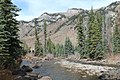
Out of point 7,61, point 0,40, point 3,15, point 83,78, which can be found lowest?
point 83,78

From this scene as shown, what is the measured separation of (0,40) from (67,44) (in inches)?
4244

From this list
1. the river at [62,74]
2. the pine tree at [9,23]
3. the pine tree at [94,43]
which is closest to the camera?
the pine tree at [9,23]

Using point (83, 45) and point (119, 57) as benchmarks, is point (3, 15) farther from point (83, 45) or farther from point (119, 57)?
point (83, 45)

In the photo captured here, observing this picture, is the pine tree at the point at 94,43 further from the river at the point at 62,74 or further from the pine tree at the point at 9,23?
the pine tree at the point at 9,23

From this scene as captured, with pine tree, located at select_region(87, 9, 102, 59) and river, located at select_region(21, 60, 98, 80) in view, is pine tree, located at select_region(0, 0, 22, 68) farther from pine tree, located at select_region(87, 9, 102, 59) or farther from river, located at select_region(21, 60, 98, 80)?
pine tree, located at select_region(87, 9, 102, 59)

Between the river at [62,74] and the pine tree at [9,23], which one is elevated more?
the pine tree at [9,23]

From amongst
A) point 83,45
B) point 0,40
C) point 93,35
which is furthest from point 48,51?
point 0,40

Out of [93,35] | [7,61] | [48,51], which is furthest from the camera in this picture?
[48,51]

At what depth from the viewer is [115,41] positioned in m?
96.0

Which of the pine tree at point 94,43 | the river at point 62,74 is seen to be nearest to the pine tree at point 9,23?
the river at point 62,74

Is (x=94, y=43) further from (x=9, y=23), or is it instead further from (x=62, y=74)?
(x=9, y=23)

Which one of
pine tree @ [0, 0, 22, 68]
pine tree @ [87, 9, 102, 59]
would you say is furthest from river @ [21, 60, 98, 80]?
pine tree @ [87, 9, 102, 59]

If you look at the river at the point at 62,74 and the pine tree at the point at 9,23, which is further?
the river at the point at 62,74

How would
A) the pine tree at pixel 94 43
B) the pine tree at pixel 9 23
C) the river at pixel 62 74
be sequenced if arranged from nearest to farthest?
the pine tree at pixel 9 23 < the river at pixel 62 74 < the pine tree at pixel 94 43
